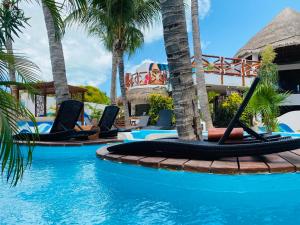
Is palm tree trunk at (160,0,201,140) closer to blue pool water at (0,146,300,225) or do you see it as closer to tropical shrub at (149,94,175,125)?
blue pool water at (0,146,300,225)

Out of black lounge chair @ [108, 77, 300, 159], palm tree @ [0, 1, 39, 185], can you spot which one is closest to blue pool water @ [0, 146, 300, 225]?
black lounge chair @ [108, 77, 300, 159]

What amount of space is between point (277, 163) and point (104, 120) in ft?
20.8

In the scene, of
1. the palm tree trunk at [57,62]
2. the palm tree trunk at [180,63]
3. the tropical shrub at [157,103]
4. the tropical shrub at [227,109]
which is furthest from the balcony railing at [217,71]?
the palm tree trunk at [180,63]

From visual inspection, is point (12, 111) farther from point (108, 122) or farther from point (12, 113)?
point (108, 122)

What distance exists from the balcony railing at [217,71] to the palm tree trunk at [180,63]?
1447 centimetres

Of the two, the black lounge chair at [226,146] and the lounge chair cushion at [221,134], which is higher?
the lounge chair cushion at [221,134]

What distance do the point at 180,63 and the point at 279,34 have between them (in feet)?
72.5

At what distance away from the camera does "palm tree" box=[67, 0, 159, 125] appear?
14812 millimetres

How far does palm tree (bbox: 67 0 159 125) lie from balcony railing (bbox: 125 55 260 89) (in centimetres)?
394

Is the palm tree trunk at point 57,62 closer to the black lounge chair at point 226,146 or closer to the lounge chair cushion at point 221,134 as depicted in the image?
the black lounge chair at point 226,146

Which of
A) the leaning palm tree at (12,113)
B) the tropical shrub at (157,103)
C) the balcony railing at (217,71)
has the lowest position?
the leaning palm tree at (12,113)

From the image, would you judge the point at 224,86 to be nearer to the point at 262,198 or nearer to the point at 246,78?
the point at 246,78

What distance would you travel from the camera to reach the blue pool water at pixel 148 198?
8.30 ft

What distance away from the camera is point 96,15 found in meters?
15.5
